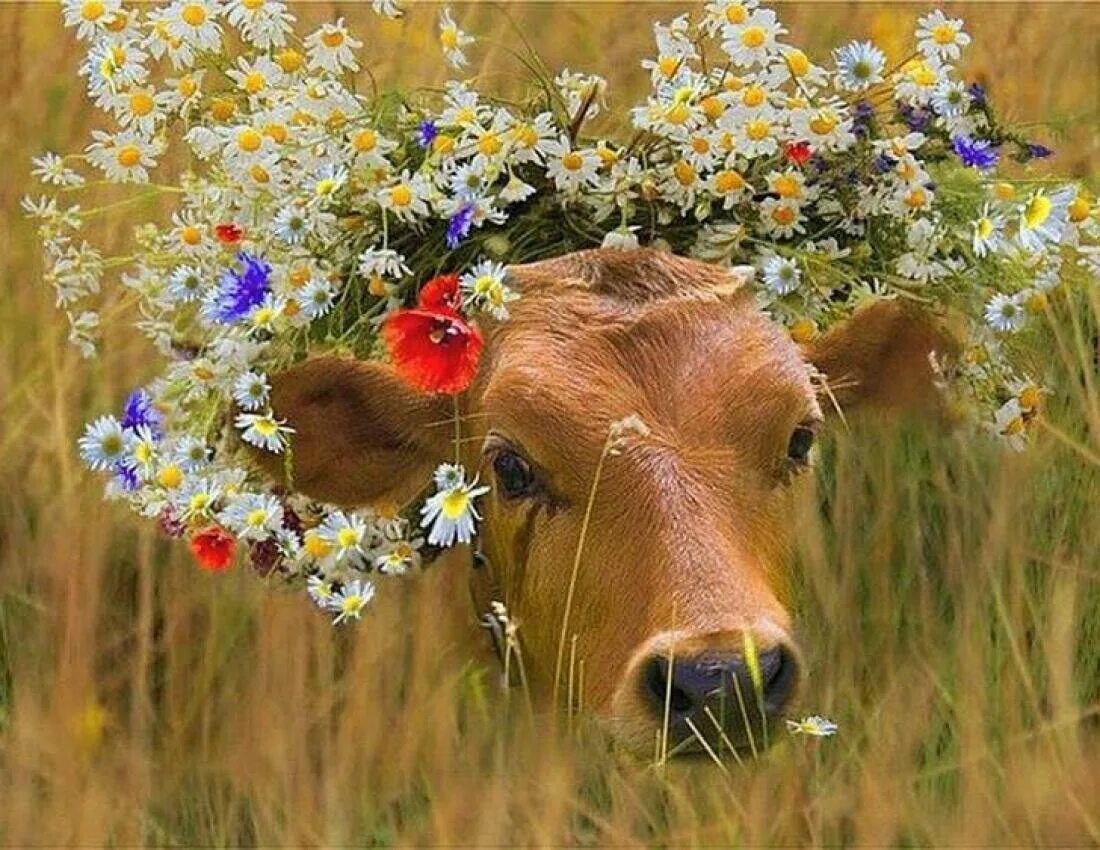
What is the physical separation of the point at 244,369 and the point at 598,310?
0.76 metres

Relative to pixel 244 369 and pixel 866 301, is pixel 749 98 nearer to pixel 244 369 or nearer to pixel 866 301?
pixel 866 301

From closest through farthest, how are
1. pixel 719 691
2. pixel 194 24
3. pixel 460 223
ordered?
pixel 719 691
pixel 460 223
pixel 194 24

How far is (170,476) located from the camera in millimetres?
4297

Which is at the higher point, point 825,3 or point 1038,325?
point 825,3

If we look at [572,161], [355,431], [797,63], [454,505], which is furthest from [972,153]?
[454,505]

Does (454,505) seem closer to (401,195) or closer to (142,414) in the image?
(401,195)

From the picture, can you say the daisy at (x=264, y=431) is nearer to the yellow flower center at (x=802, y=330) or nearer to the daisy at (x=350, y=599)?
the daisy at (x=350, y=599)

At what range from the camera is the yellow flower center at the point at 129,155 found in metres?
4.78

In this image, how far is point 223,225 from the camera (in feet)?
15.4

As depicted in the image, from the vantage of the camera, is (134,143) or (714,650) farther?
(134,143)

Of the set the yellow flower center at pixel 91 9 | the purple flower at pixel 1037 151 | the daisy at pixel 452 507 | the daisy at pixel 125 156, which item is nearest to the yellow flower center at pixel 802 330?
the daisy at pixel 452 507

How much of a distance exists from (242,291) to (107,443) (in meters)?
0.39

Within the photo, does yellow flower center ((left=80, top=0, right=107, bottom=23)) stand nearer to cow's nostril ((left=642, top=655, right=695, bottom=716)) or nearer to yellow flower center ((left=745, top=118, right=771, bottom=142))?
yellow flower center ((left=745, top=118, right=771, bottom=142))

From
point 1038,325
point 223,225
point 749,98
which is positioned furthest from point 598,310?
point 1038,325
